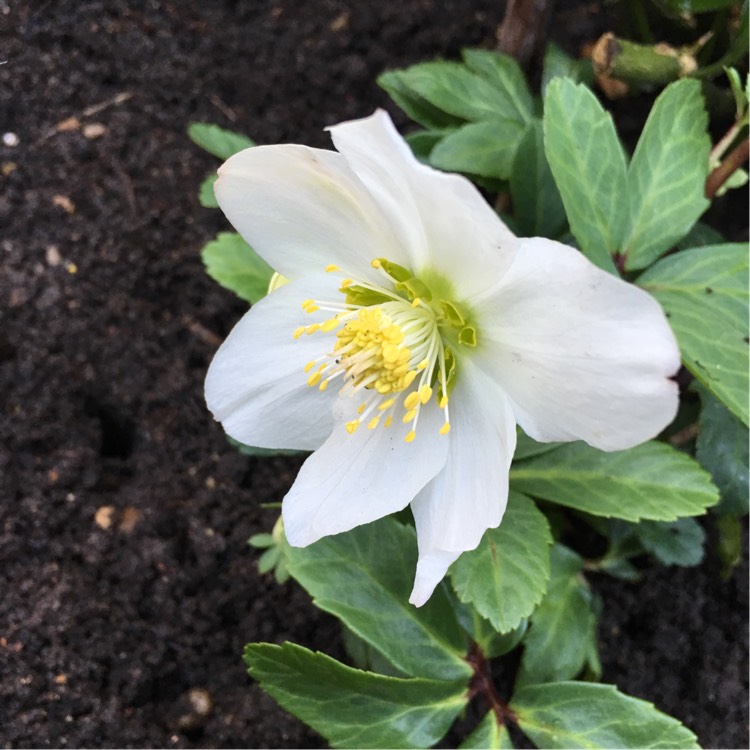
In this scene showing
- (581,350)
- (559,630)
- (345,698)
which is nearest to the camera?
(581,350)

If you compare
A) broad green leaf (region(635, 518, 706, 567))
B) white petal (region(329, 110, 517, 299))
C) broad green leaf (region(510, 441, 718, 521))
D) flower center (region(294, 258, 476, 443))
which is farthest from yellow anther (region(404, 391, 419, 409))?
broad green leaf (region(635, 518, 706, 567))

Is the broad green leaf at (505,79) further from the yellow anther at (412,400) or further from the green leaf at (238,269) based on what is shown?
the yellow anther at (412,400)

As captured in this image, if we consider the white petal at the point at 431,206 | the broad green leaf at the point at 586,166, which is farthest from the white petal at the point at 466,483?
the broad green leaf at the point at 586,166

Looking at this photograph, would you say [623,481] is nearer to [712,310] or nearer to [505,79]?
[712,310]

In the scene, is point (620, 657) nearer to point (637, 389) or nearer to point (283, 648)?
point (283, 648)

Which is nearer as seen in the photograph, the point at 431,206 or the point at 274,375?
the point at 431,206

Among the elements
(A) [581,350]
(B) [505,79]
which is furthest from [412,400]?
(B) [505,79]

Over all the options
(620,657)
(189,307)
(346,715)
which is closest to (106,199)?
(189,307)
